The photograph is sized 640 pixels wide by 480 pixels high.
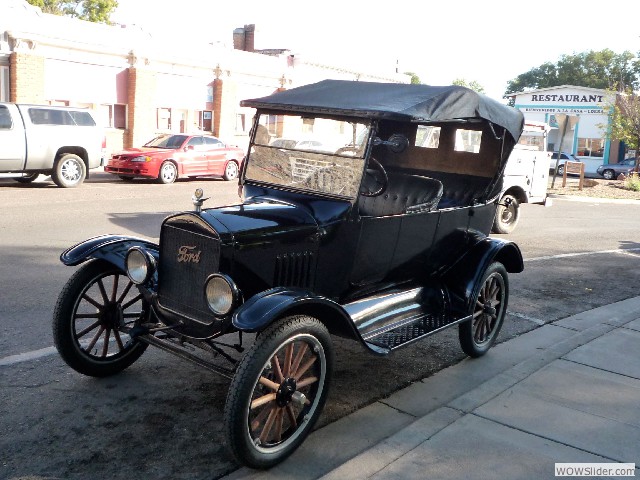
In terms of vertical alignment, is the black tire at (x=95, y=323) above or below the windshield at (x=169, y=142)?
below

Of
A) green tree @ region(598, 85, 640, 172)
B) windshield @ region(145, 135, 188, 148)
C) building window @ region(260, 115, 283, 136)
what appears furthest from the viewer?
green tree @ region(598, 85, 640, 172)

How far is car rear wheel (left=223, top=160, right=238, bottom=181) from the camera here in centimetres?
2064

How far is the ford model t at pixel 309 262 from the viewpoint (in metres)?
3.81

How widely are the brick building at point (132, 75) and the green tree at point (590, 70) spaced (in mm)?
44579

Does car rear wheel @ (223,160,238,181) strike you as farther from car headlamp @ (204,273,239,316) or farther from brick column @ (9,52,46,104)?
car headlamp @ (204,273,239,316)

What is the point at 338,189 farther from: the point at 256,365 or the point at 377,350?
the point at 256,365

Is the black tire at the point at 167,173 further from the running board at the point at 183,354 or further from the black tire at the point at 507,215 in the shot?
the running board at the point at 183,354

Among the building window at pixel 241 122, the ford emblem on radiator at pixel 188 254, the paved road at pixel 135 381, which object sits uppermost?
the building window at pixel 241 122

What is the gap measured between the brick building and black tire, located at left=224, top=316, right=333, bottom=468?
20.2 meters

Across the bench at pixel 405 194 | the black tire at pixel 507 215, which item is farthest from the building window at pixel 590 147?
the bench at pixel 405 194

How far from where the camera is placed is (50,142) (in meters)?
15.8

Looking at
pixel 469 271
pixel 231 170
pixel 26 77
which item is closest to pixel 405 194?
pixel 469 271

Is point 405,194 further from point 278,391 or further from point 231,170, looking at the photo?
point 231,170

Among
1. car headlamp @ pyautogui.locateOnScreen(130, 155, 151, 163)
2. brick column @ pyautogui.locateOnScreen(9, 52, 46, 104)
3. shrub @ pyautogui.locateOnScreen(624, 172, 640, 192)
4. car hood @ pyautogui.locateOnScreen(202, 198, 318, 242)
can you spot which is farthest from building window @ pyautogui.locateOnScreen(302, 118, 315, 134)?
shrub @ pyautogui.locateOnScreen(624, 172, 640, 192)
